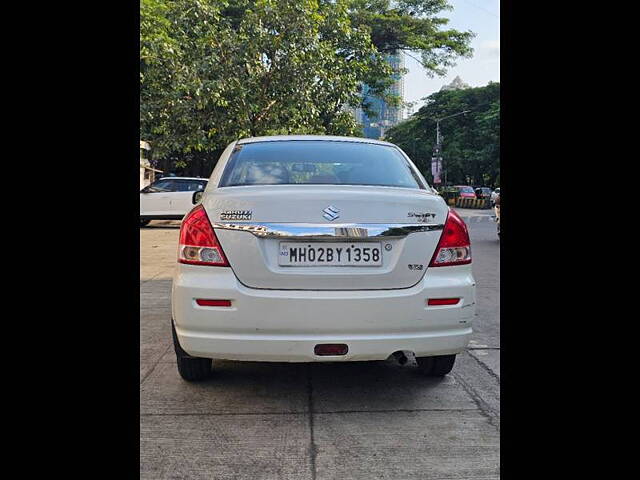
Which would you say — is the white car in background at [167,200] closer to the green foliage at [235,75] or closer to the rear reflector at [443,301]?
the green foliage at [235,75]

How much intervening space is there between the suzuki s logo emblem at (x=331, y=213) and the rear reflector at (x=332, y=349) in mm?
597

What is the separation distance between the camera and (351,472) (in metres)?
2.42

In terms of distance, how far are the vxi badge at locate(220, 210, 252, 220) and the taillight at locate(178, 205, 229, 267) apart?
0.29 ft

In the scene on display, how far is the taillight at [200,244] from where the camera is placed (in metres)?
2.84

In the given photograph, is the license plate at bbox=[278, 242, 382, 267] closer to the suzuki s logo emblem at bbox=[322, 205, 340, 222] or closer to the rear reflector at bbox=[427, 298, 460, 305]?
the suzuki s logo emblem at bbox=[322, 205, 340, 222]

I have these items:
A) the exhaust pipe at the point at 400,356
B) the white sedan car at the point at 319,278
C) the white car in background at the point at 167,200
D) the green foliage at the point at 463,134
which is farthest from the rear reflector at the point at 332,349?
the green foliage at the point at 463,134

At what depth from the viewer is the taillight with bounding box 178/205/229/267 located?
2.84m

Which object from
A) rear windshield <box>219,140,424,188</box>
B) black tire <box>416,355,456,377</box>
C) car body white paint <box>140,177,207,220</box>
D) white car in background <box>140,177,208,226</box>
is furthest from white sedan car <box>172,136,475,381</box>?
car body white paint <box>140,177,207,220</box>

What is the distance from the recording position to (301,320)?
108 inches
